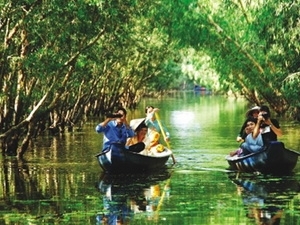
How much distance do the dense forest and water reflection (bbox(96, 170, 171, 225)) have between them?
3.55m

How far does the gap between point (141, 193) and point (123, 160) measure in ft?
8.47

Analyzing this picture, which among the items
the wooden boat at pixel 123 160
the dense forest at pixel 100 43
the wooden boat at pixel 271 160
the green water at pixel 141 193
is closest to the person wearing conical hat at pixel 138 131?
the green water at pixel 141 193

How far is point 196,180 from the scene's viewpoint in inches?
605

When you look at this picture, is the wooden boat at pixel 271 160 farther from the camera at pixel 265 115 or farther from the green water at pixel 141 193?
the camera at pixel 265 115

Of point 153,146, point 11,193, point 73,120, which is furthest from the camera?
point 73,120

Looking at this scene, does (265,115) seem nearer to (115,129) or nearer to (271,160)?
Answer: (271,160)

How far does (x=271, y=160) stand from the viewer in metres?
15.5

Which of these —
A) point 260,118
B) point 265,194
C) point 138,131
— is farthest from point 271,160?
point 138,131

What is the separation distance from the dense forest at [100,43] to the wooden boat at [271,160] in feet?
12.4

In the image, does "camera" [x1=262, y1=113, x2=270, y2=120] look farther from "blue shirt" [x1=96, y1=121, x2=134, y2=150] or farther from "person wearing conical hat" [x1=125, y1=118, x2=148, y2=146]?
"person wearing conical hat" [x1=125, y1=118, x2=148, y2=146]

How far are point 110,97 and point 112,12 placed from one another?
1301 inches

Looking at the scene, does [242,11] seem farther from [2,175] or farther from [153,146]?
[2,175]

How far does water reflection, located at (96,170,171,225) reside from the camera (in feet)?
36.0

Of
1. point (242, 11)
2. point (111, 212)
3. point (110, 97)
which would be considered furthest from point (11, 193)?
point (110, 97)
